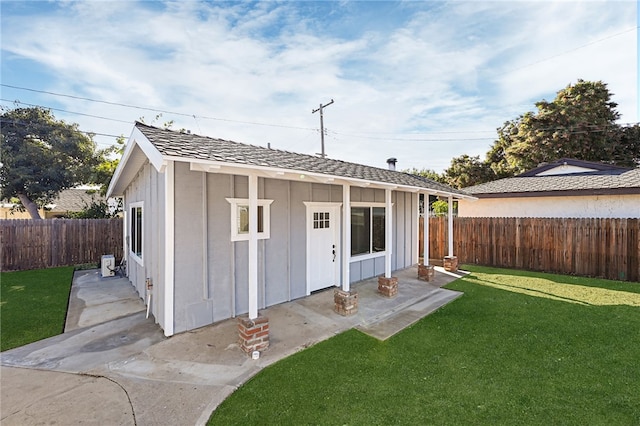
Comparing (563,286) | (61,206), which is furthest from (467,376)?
(61,206)

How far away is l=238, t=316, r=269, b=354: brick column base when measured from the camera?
163 inches

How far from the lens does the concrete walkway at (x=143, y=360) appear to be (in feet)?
9.86

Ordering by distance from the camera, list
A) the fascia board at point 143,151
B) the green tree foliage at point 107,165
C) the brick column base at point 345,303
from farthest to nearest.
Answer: the green tree foliage at point 107,165 → the brick column base at point 345,303 → the fascia board at point 143,151

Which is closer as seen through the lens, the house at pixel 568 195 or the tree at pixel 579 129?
the house at pixel 568 195

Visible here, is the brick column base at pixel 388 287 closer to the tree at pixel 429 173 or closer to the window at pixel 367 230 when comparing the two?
the window at pixel 367 230

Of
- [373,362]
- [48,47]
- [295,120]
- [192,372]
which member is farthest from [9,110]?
[373,362]

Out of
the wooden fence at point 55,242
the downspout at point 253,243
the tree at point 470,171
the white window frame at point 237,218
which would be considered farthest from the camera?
the tree at point 470,171

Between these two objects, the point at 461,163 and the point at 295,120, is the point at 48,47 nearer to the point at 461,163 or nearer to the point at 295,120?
the point at 295,120

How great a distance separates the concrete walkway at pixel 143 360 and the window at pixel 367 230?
1750mm

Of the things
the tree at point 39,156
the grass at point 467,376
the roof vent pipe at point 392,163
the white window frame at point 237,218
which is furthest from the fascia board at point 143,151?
the tree at point 39,156

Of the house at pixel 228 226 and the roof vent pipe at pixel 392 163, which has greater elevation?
the roof vent pipe at pixel 392 163

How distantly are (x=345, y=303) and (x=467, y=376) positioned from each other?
246cm

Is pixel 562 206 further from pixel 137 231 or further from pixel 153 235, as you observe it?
pixel 137 231

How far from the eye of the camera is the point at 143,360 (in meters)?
4.01
